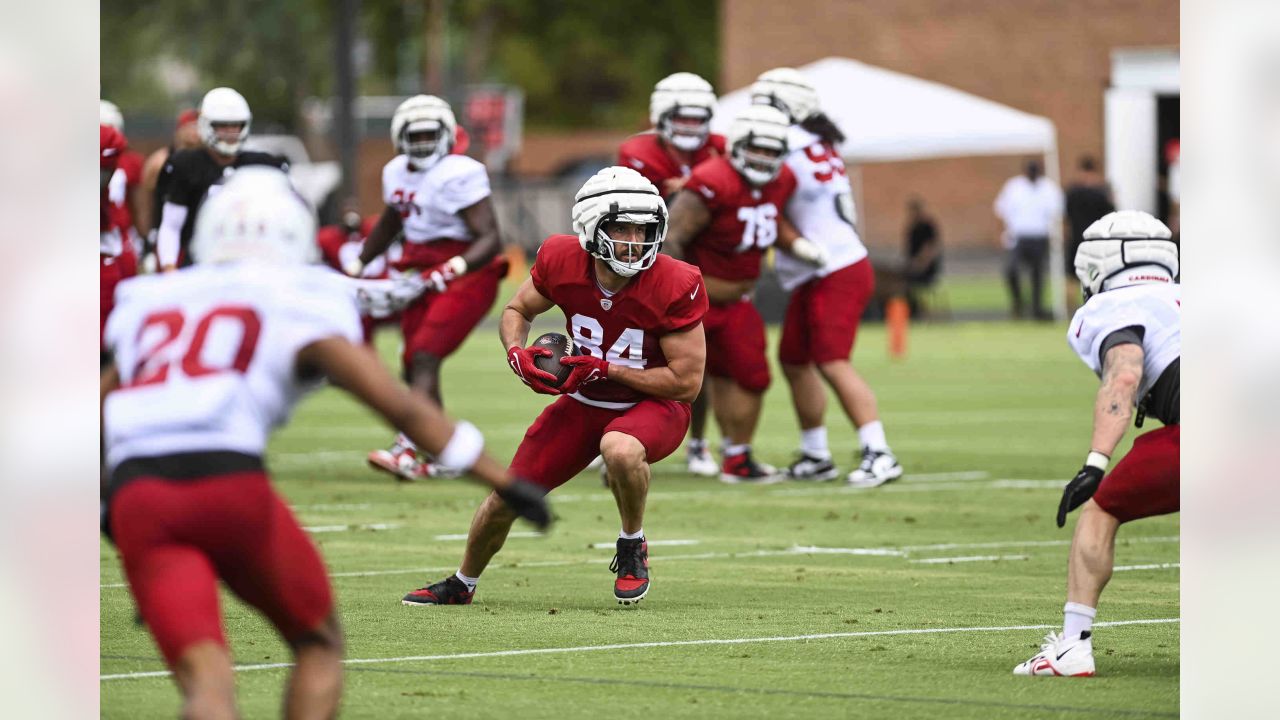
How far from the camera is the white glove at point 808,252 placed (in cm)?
1252

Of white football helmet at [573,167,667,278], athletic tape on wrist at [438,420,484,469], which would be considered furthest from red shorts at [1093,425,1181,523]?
athletic tape on wrist at [438,420,484,469]

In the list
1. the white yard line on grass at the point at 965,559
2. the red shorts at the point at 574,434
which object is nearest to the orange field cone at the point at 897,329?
the white yard line on grass at the point at 965,559

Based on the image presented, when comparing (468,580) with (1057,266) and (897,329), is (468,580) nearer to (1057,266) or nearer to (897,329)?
(897,329)

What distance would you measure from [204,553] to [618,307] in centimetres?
335

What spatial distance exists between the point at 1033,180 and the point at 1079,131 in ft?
44.6

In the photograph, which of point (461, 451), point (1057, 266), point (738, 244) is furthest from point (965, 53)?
point (461, 451)

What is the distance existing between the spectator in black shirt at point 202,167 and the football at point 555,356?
3923mm

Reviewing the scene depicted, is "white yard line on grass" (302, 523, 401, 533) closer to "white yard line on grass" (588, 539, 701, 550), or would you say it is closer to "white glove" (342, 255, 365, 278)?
"white yard line on grass" (588, 539, 701, 550)

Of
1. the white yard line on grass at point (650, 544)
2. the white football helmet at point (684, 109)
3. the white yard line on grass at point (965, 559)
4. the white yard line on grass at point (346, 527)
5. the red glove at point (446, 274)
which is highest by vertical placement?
the white football helmet at point (684, 109)

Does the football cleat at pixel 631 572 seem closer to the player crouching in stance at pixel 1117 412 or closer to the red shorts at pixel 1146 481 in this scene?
the player crouching in stance at pixel 1117 412

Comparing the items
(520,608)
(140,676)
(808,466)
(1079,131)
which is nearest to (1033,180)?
(1079,131)

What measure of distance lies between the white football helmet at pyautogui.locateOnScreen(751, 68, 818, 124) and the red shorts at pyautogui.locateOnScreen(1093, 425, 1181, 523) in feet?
20.1

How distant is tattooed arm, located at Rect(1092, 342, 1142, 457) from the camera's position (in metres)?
6.68
